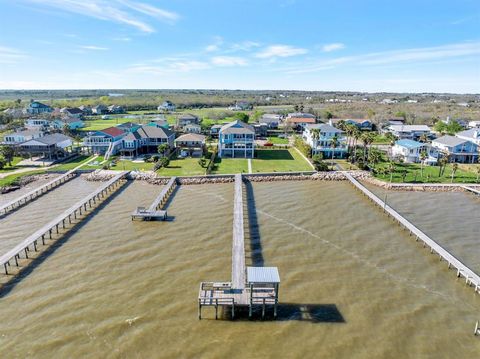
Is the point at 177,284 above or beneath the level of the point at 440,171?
beneath

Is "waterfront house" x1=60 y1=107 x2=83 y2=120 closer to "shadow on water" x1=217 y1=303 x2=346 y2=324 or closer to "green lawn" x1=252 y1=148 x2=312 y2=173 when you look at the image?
"green lawn" x1=252 y1=148 x2=312 y2=173

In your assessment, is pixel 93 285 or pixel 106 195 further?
pixel 106 195

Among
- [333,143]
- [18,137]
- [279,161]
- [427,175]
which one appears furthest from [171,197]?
[18,137]

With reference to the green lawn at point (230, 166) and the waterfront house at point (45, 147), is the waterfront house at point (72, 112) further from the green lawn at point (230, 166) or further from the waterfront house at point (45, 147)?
the green lawn at point (230, 166)

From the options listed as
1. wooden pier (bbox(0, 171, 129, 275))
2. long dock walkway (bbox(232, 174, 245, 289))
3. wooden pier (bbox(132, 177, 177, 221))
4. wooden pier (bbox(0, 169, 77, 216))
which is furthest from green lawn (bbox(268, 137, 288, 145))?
wooden pier (bbox(0, 169, 77, 216))

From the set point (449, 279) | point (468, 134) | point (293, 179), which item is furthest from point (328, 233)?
point (468, 134)

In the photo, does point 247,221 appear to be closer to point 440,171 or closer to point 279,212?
point 279,212
